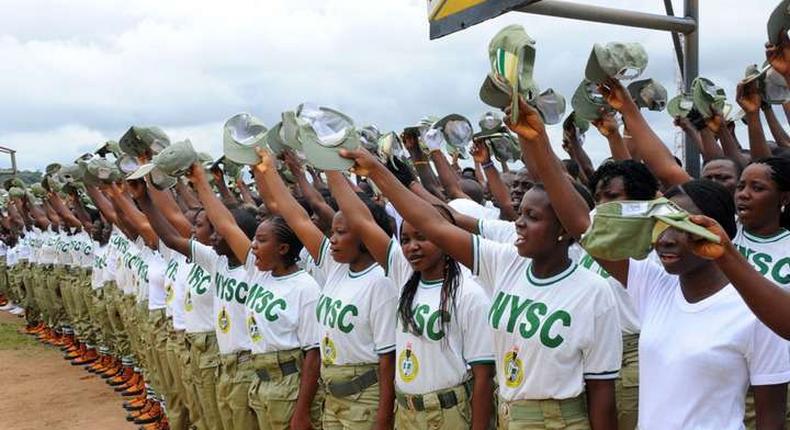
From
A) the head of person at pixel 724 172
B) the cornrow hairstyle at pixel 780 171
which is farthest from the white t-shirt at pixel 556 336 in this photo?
the head of person at pixel 724 172

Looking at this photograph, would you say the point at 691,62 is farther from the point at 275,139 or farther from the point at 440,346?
the point at 440,346

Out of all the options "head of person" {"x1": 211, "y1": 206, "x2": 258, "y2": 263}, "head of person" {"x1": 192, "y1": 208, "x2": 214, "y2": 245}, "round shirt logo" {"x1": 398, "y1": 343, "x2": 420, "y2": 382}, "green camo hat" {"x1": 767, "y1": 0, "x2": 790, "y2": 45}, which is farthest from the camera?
"head of person" {"x1": 192, "y1": 208, "x2": 214, "y2": 245}

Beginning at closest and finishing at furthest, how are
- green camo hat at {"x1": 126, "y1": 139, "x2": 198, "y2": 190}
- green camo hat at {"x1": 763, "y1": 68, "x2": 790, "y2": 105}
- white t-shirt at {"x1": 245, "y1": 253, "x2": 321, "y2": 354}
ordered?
green camo hat at {"x1": 763, "y1": 68, "x2": 790, "y2": 105} → white t-shirt at {"x1": 245, "y1": 253, "x2": 321, "y2": 354} → green camo hat at {"x1": 126, "y1": 139, "x2": 198, "y2": 190}

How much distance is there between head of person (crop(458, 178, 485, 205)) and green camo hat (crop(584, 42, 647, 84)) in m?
2.90

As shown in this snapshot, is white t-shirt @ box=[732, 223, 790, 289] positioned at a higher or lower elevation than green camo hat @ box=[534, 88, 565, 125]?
lower

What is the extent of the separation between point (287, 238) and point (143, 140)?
1.48 metres

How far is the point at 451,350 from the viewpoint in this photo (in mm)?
3498

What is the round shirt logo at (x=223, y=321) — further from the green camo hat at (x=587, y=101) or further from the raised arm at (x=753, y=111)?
the raised arm at (x=753, y=111)

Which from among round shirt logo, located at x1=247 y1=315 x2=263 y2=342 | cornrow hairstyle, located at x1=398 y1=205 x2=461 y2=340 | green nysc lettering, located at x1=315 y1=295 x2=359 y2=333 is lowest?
round shirt logo, located at x1=247 y1=315 x2=263 y2=342

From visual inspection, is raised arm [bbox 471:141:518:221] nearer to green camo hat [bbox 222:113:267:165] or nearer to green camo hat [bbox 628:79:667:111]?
green camo hat [bbox 628:79:667:111]

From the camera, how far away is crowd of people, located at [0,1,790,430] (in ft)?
8.02

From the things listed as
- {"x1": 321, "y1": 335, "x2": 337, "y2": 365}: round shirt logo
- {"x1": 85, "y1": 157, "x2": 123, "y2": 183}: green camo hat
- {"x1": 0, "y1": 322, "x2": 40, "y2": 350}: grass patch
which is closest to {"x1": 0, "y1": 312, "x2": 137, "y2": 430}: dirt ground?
{"x1": 0, "y1": 322, "x2": 40, "y2": 350}: grass patch

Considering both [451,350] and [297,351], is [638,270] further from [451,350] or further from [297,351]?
[297,351]

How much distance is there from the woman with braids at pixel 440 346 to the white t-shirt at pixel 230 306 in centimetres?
153
